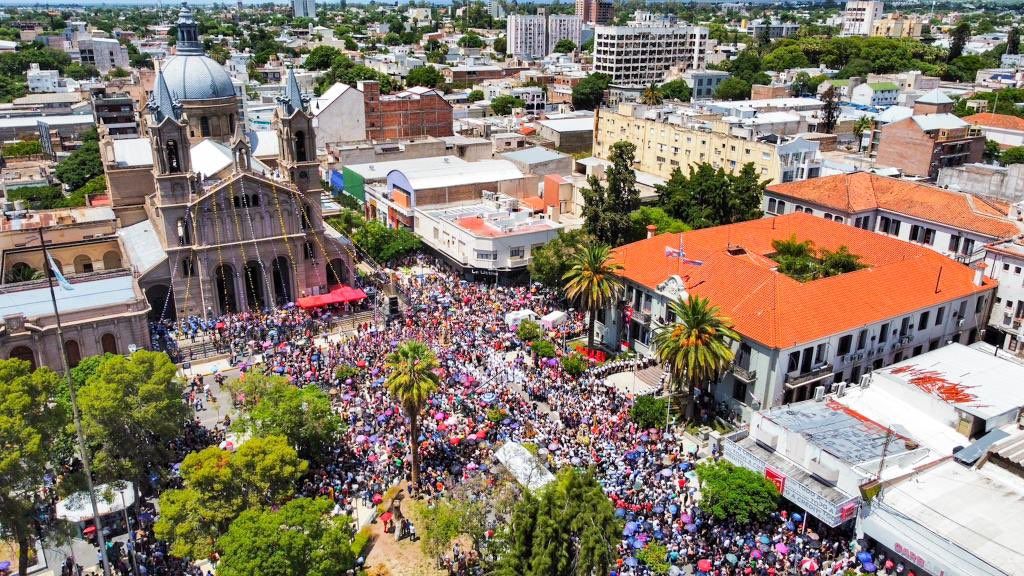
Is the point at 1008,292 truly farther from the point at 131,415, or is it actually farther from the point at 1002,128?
the point at 131,415

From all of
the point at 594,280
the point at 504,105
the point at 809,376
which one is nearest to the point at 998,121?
the point at 809,376

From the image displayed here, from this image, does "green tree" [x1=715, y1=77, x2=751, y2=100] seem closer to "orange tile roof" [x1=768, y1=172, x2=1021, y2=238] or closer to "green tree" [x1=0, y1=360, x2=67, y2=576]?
"orange tile roof" [x1=768, y1=172, x2=1021, y2=238]

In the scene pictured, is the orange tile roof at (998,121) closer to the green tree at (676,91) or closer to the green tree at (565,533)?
the green tree at (676,91)

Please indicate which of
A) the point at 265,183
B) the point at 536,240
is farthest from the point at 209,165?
the point at 536,240

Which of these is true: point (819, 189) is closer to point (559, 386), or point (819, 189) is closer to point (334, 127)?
point (559, 386)

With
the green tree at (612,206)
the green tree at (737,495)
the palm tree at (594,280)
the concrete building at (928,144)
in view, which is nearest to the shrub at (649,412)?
the green tree at (737,495)

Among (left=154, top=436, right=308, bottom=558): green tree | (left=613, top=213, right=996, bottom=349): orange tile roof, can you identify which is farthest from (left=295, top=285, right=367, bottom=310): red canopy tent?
(left=154, top=436, right=308, bottom=558): green tree
